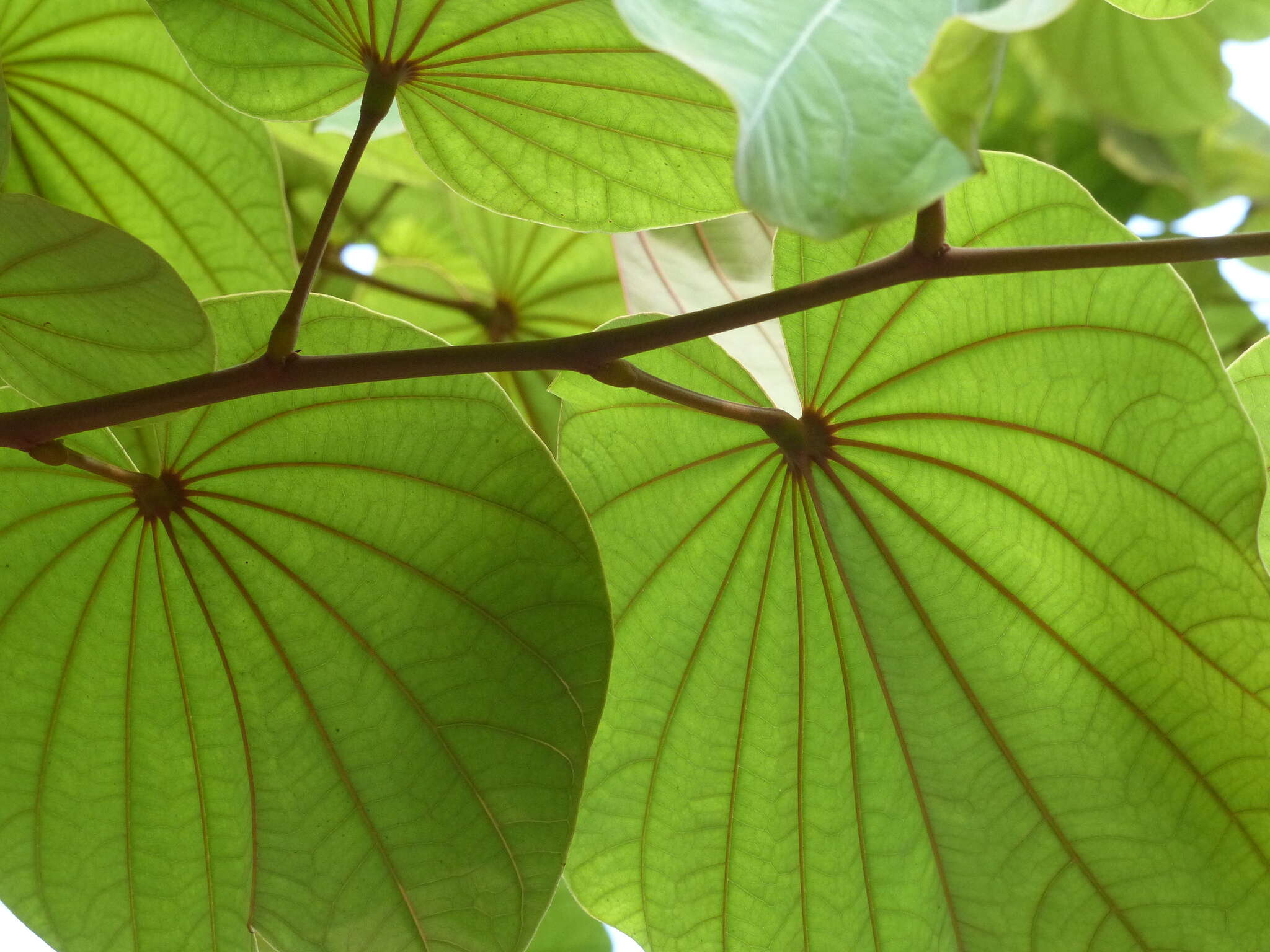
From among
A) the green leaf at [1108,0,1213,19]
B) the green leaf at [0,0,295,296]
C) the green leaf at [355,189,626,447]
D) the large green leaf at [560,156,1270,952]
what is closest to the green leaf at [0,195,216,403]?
the large green leaf at [560,156,1270,952]

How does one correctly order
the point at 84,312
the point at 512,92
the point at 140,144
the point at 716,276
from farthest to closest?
the point at 716,276, the point at 140,144, the point at 512,92, the point at 84,312

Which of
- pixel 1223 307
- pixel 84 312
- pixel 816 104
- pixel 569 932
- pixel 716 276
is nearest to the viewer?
pixel 816 104

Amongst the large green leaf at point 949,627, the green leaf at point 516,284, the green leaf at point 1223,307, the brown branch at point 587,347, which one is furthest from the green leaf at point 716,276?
the green leaf at point 1223,307

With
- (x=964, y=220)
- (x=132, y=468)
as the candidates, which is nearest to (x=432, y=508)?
(x=132, y=468)

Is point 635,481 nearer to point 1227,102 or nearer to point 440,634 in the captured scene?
point 440,634

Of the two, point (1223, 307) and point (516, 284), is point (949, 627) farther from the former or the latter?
point (1223, 307)

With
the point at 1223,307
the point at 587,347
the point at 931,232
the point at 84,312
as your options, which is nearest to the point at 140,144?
the point at 84,312
